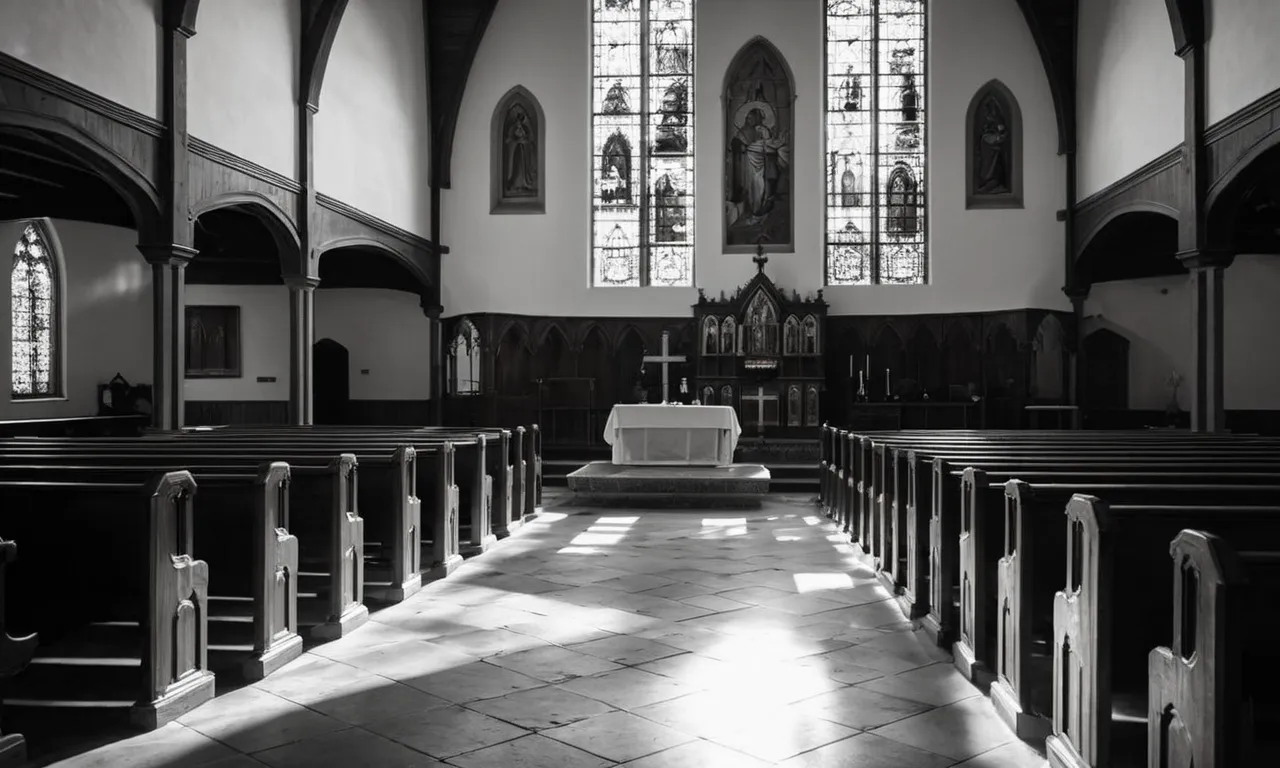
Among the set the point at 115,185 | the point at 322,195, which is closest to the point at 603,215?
the point at 322,195

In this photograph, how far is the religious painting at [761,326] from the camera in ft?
54.6

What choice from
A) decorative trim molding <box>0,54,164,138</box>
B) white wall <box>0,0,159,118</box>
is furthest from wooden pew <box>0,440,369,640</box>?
white wall <box>0,0,159,118</box>

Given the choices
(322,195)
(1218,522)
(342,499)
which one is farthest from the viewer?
(322,195)

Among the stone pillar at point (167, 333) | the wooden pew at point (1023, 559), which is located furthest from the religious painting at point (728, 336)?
the wooden pew at point (1023, 559)

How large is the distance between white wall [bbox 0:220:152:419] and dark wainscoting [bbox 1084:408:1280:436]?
15.7 metres

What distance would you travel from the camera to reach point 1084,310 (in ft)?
54.6

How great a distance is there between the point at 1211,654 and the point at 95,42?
936 centimetres

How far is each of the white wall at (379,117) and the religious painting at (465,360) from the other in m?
1.85

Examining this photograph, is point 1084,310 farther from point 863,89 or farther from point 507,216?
point 507,216

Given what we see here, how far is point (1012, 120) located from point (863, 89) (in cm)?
253

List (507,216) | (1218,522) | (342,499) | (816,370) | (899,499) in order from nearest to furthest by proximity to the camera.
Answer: (1218,522), (342,499), (899,499), (816,370), (507,216)

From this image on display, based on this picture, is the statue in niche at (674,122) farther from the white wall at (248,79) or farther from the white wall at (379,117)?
the white wall at (248,79)

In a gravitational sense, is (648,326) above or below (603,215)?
below

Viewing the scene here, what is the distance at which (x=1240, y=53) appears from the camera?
10297 millimetres
